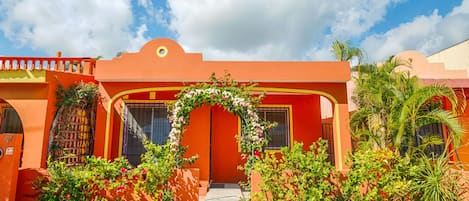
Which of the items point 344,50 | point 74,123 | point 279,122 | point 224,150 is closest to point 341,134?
point 279,122

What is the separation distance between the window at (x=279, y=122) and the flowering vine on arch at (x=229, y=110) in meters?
3.40

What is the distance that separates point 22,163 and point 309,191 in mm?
7312

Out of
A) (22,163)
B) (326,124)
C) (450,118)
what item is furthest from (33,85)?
(450,118)

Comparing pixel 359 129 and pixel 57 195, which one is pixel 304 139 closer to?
pixel 359 129

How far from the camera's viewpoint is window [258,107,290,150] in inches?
399

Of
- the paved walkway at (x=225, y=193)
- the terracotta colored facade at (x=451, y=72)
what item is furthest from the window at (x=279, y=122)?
the terracotta colored facade at (x=451, y=72)

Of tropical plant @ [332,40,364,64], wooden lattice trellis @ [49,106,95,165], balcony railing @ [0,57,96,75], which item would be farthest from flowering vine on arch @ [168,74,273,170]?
tropical plant @ [332,40,364,64]

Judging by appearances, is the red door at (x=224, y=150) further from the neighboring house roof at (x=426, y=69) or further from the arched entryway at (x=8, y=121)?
the neighboring house roof at (x=426, y=69)

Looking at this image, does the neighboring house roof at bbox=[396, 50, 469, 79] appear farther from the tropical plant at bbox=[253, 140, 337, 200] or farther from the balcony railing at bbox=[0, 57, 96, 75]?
the balcony railing at bbox=[0, 57, 96, 75]

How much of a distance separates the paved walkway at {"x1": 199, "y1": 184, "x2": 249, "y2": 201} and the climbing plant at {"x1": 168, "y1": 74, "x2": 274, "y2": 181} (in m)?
1.26

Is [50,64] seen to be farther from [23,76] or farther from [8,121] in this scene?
[8,121]

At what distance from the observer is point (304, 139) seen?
10.1 metres

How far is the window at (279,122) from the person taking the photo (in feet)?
33.3

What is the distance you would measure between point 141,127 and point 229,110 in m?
3.95
